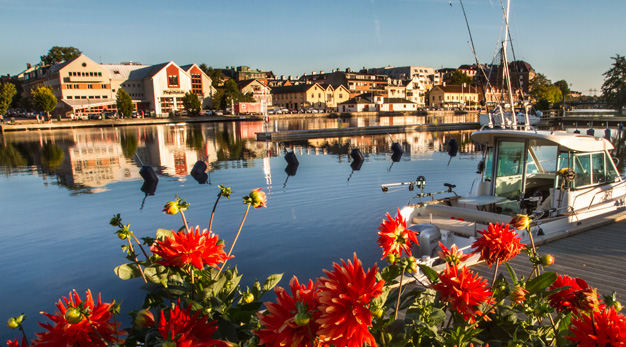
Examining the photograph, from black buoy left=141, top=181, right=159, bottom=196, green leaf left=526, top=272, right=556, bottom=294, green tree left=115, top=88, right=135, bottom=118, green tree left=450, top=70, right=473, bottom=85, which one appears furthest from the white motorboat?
green tree left=450, top=70, right=473, bottom=85

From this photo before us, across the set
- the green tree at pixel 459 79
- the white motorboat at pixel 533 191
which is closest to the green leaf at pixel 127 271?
the white motorboat at pixel 533 191

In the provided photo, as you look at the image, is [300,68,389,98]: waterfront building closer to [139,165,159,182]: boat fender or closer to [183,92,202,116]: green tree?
[183,92,202,116]: green tree

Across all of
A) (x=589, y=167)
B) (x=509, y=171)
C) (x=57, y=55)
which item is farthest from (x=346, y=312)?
(x=57, y=55)

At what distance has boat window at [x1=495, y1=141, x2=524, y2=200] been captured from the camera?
38.4ft

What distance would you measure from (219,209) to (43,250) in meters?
6.29

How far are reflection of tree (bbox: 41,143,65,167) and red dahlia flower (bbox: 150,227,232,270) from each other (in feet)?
113

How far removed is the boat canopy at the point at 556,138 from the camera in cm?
1070

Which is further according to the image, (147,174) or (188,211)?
(147,174)

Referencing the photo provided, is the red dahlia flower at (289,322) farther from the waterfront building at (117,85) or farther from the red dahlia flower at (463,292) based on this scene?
the waterfront building at (117,85)

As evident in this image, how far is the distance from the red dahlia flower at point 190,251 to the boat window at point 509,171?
1103 cm

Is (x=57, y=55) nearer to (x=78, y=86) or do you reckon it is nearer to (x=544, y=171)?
(x=78, y=86)

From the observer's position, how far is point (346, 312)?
173cm

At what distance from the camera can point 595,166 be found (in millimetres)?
11695

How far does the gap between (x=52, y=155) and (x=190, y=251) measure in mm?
41080
